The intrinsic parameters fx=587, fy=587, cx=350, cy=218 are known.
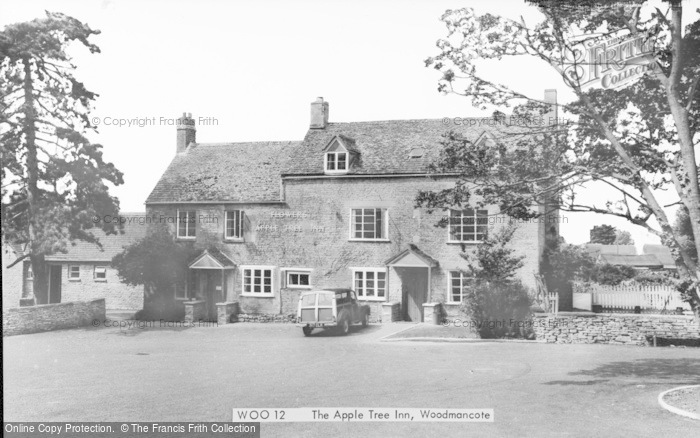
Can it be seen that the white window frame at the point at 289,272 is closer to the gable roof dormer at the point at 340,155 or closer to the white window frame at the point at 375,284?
the white window frame at the point at 375,284

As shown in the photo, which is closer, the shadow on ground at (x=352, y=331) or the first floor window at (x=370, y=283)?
the first floor window at (x=370, y=283)

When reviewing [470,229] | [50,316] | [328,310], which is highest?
[470,229]

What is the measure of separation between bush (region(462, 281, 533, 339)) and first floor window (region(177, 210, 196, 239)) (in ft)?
25.0

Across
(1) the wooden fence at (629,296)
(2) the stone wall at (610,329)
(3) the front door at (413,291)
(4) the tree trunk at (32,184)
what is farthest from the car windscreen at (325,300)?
(1) the wooden fence at (629,296)

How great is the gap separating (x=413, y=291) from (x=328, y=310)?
218 centimetres

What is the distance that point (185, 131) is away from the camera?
12.6m

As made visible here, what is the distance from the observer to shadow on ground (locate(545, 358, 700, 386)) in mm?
12055

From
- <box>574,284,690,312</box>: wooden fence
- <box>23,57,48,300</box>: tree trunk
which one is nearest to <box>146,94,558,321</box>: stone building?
<box>23,57,48,300</box>: tree trunk

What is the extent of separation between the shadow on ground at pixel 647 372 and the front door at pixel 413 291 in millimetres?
4071

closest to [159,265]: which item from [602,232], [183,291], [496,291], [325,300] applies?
[183,291]

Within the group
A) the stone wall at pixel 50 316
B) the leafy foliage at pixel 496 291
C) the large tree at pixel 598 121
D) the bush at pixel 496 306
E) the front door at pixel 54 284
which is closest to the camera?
the large tree at pixel 598 121

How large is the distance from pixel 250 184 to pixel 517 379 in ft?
25.3

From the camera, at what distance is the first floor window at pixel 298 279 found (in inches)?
565

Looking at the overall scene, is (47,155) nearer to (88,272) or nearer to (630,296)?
(88,272)
